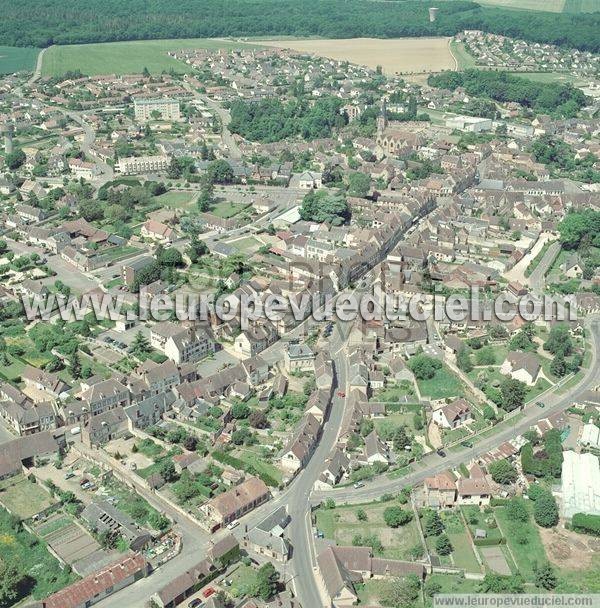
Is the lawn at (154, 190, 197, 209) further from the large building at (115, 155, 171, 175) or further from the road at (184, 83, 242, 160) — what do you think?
the road at (184, 83, 242, 160)

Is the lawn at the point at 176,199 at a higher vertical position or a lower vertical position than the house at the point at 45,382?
higher

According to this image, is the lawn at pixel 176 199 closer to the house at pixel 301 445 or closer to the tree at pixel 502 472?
the house at pixel 301 445

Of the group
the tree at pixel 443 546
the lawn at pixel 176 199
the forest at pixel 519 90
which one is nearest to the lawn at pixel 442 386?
the tree at pixel 443 546

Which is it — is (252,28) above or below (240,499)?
above

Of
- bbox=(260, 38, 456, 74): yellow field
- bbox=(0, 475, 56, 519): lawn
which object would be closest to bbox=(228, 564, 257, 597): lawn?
bbox=(0, 475, 56, 519): lawn

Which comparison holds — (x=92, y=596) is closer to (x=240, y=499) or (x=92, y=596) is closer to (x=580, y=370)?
(x=240, y=499)

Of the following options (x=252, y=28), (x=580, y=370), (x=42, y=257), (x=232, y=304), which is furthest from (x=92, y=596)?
(x=252, y=28)
